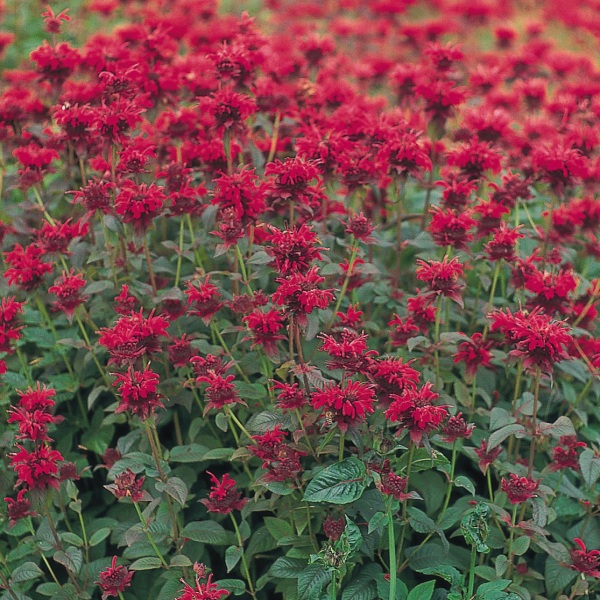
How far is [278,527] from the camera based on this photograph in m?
2.29

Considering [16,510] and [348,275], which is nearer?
[16,510]

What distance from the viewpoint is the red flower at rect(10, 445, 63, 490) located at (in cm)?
212

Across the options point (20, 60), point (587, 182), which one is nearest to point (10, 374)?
point (587, 182)

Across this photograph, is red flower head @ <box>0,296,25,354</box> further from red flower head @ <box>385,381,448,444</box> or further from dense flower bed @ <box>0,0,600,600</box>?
red flower head @ <box>385,381,448,444</box>

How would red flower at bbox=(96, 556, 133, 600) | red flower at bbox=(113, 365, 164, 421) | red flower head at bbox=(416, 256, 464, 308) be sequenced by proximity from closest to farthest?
1. red flower at bbox=(113, 365, 164, 421)
2. red flower at bbox=(96, 556, 133, 600)
3. red flower head at bbox=(416, 256, 464, 308)

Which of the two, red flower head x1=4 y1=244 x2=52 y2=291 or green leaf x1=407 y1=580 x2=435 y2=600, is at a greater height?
red flower head x1=4 y1=244 x2=52 y2=291

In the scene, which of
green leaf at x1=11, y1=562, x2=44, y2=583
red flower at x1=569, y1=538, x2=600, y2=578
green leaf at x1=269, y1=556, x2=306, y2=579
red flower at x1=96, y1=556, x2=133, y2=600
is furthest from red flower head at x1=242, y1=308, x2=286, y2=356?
red flower at x1=569, y1=538, x2=600, y2=578

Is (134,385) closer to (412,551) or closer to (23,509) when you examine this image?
(23,509)

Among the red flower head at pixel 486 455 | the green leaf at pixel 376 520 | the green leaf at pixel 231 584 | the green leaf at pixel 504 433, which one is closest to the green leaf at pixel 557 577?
the red flower head at pixel 486 455

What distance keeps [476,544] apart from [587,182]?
5.33ft

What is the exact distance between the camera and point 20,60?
5.16 m

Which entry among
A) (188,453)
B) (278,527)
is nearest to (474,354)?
(278,527)

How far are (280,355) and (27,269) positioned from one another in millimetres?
865

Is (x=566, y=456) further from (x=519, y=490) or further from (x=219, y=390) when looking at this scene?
(x=219, y=390)
